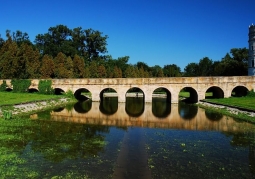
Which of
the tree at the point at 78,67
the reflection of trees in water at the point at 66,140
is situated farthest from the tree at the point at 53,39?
the reflection of trees in water at the point at 66,140

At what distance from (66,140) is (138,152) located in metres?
5.39

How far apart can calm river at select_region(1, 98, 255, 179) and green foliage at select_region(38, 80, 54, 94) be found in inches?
1229

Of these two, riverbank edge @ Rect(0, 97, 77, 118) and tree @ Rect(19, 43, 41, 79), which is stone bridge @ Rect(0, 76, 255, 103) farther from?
tree @ Rect(19, 43, 41, 79)

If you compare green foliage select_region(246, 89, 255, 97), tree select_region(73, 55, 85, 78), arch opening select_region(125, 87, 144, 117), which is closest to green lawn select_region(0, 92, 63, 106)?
arch opening select_region(125, 87, 144, 117)

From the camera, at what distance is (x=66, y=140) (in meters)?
17.6

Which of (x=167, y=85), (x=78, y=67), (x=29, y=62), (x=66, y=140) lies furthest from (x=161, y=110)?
(x=78, y=67)

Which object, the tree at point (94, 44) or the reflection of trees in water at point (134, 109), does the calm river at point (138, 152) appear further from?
the tree at point (94, 44)

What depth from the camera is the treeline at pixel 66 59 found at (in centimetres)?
5578

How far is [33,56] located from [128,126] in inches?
1936

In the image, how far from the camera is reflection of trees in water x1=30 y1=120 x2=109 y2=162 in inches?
563

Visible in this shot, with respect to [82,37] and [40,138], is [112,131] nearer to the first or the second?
[40,138]

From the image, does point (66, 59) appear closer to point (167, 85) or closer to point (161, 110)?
point (167, 85)

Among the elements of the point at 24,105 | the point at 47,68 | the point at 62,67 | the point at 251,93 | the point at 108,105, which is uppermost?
the point at 62,67

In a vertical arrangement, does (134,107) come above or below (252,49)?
below
